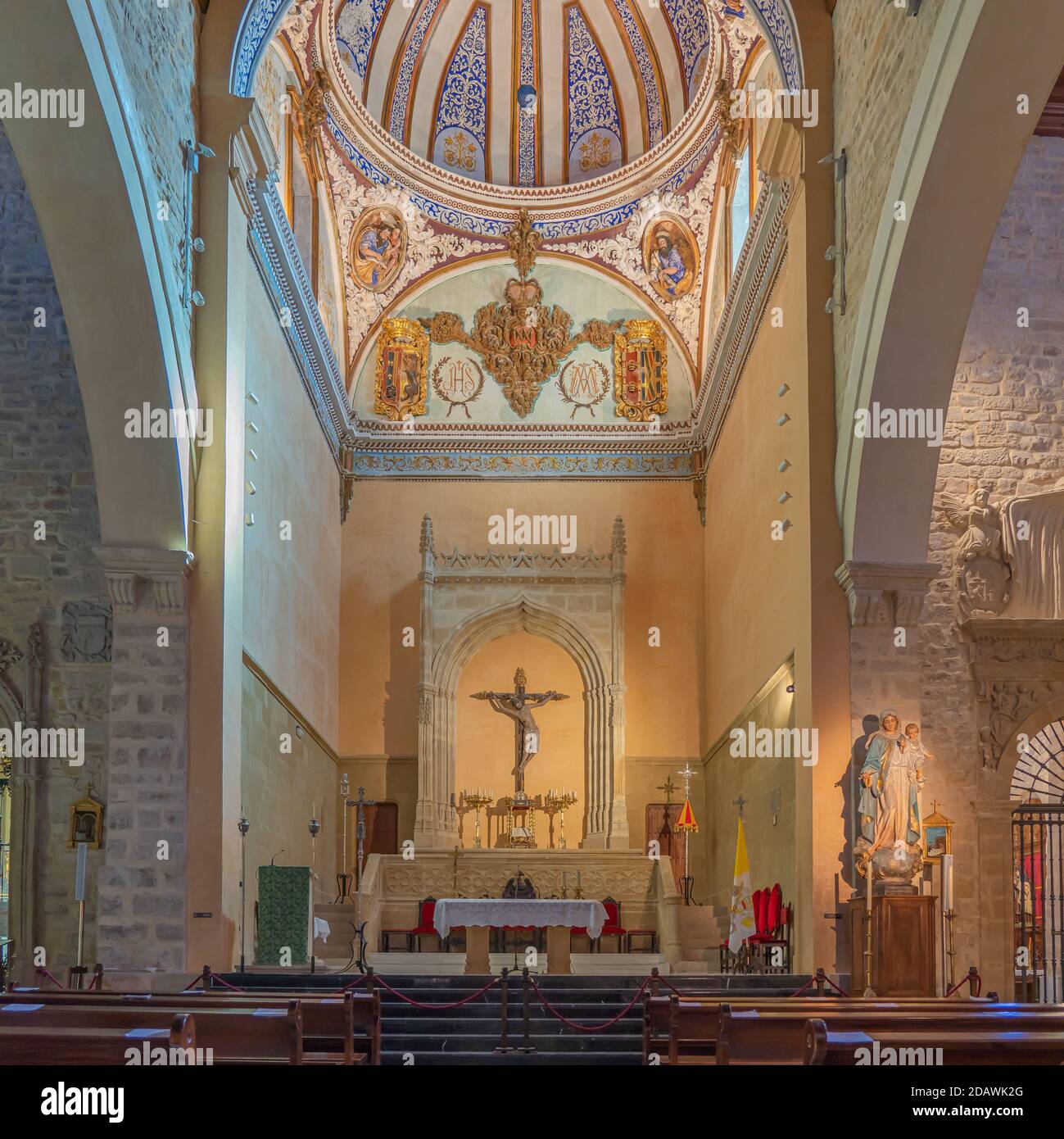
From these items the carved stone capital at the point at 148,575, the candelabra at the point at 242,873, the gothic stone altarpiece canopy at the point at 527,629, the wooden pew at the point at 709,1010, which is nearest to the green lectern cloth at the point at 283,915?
the candelabra at the point at 242,873

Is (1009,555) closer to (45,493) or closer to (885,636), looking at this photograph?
(885,636)

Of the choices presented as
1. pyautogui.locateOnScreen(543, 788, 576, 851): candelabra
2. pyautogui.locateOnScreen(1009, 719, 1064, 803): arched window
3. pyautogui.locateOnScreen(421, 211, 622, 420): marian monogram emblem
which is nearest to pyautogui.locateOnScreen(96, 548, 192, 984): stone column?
pyautogui.locateOnScreen(1009, 719, 1064, 803): arched window

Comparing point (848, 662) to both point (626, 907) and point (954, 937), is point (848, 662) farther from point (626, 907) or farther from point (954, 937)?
point (626, 907)

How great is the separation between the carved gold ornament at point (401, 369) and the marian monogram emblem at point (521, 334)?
1.00 feet

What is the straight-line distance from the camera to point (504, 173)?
26281 mm

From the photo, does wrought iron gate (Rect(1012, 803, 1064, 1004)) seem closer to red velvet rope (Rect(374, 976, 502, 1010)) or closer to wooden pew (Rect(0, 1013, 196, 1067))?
red velvet rope (Rect(374, 976, 502, 1010))

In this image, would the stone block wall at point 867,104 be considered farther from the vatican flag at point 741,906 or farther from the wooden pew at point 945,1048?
the wooden pew at point 945,1048

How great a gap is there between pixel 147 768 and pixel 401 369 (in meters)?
13.0

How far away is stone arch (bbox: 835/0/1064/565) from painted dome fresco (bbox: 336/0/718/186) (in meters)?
11.5

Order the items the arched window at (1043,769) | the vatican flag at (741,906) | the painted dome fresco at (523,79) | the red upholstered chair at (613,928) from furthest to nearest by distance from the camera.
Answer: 1. the painted dome fresco at (523,79)
2. the red upholstered chair at (613,928)
3. the arched window at (1043,769)
4. the vatican flag at (741,906)

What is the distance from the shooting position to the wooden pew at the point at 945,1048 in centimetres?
731

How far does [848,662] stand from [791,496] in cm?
237

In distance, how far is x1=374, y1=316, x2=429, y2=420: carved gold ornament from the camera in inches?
1022
